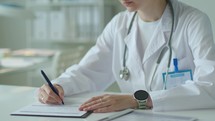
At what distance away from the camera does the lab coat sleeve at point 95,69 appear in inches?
68.3

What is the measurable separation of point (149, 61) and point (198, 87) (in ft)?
1.29

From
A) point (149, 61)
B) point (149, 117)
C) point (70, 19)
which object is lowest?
point (149, 117)

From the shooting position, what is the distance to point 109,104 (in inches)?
52.3

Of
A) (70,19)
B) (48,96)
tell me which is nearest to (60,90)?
(48,96)

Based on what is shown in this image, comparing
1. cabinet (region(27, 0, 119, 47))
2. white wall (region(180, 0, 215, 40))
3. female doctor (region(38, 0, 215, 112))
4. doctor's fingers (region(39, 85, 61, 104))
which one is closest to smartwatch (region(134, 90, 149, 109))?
female doctor (region(38, 0, 215, 112))

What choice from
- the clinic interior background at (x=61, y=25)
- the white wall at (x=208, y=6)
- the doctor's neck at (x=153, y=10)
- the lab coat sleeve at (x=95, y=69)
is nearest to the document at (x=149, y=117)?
the lab coat sleeve at (x=95, y=69)

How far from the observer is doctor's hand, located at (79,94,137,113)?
4.31 ft

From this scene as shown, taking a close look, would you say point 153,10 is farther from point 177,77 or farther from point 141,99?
point 141,99

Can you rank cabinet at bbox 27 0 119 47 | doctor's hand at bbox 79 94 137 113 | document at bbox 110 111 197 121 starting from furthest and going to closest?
cabinet at bbox 27 0 119 47 → doctor's hand at bbox 79 94 137 113 → document at bbox 110 111 197 121

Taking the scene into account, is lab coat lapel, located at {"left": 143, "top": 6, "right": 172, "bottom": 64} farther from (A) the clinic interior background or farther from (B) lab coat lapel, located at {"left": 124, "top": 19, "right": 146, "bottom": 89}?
(A) the clinic interior background

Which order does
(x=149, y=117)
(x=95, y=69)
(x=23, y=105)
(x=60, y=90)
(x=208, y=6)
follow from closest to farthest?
(x=149, y=117), (x=23, y=105), (x=60, y=90), (x=95, y=69), (x=208, y=6)

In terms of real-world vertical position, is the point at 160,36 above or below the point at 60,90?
above

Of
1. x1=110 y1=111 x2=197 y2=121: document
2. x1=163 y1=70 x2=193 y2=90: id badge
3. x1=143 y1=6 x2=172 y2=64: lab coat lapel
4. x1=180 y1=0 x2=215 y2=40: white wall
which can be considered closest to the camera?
x1=110 y1=111 x2=197 y2=121: document

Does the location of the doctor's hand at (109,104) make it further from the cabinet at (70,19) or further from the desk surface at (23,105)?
the cabinet at (70,19)
